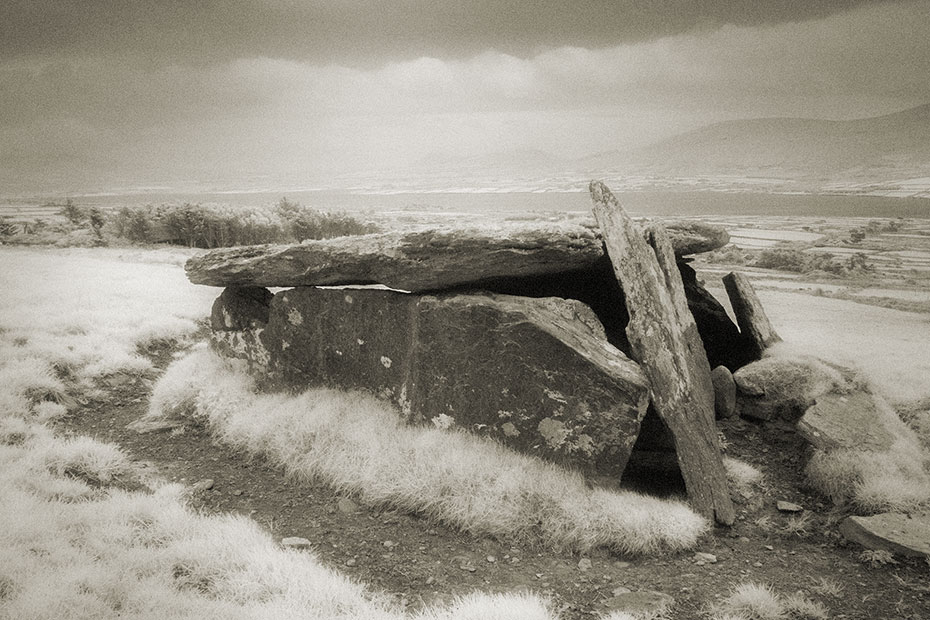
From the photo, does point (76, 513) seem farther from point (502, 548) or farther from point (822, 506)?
point (822, 506)

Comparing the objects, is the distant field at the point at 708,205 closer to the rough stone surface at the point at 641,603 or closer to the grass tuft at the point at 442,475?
the grass tuft at the point at 442,475

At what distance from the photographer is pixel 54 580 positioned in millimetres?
5270

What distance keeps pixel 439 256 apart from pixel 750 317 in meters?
7.94

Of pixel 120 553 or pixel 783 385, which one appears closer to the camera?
pixel 120 553

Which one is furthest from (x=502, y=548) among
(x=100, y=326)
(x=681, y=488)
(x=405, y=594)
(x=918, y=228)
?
(x=918, y=228)

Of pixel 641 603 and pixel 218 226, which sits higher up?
pixel 218 226

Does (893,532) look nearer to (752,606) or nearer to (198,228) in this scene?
(752,606)

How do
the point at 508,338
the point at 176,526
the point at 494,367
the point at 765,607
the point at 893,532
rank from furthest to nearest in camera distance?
the point at 494,367
the point at 508,338
the point at 893,532
the point at 176,526
the point at 765,607

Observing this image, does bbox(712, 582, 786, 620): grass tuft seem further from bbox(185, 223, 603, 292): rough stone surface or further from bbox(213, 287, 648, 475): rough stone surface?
bbox(185, 223, 603, 292): rough stone surface

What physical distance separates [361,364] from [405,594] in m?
4.99

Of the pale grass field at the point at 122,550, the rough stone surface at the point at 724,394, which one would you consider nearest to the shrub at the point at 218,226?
the pale grass field at the point at 122,550

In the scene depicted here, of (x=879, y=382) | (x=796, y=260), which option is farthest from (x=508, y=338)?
(x=796, y=260)

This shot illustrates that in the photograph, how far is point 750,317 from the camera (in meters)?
12.9

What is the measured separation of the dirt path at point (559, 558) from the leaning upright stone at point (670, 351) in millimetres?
719
